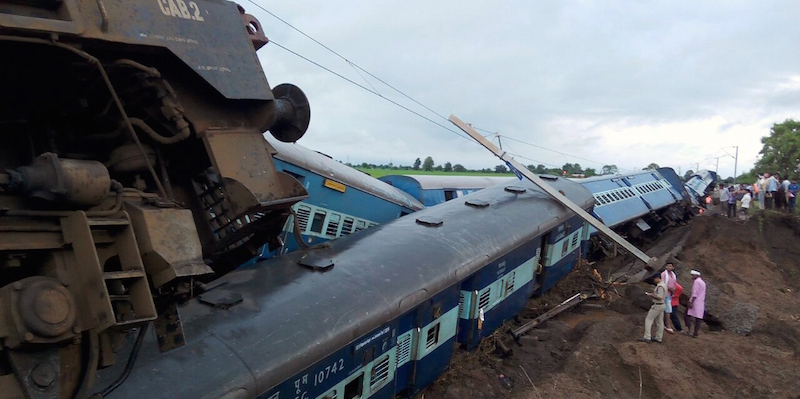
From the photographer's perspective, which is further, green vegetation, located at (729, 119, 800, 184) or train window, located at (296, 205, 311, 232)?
green vegetation, located at (729, 119, 800, 184)

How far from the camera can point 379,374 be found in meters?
6.77

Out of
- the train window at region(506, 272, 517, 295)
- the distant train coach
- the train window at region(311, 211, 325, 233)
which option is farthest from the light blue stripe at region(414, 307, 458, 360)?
the distant train coach

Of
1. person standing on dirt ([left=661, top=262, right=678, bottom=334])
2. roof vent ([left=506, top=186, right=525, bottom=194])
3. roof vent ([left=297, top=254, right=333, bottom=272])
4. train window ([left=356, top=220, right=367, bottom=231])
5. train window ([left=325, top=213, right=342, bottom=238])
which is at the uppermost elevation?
roof vent ([left=297, top=254, right=333, bottom=272])

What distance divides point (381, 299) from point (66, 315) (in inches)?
159

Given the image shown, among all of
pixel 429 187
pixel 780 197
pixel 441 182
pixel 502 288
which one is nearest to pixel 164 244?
pixel 502 288

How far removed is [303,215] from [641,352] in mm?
7320

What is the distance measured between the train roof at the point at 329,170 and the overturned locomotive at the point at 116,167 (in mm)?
4835

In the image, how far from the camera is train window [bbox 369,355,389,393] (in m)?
6.64

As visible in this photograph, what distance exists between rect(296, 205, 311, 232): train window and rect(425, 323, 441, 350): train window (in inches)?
183

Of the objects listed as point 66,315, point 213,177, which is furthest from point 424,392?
point 66,315

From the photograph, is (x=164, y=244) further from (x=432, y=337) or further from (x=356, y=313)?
(x=432, y=337)

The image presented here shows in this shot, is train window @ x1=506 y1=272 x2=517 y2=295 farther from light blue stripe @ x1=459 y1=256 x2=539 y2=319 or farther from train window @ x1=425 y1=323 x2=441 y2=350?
train window @ x1=425 y1=323 x2=441 y2=350

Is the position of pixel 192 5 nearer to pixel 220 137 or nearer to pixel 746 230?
pixel 220 137

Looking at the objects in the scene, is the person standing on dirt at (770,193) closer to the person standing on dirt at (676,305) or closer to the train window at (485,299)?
the person standing on dirt at (676,305)
